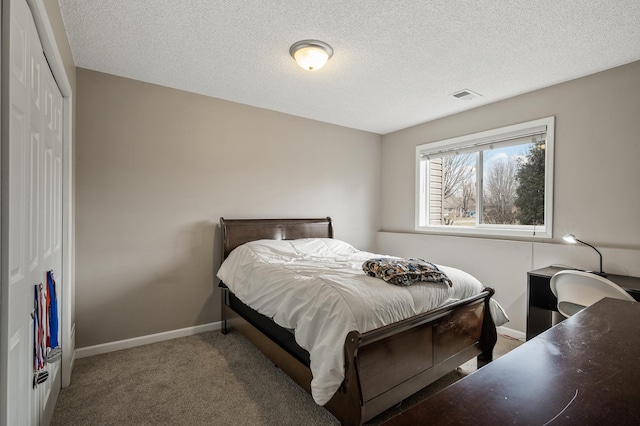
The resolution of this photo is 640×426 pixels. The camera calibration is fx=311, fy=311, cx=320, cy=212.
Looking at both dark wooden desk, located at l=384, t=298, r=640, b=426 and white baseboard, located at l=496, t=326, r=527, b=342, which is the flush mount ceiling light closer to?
dark wooden desk, located at l=384, t=298, r=640, b=426

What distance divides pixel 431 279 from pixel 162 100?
9.49 feet

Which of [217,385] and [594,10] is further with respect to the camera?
[217,385]

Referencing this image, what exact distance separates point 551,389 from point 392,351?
1.16 meters

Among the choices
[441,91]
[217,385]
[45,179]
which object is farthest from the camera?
[441,91]

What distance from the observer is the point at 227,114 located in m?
3.36

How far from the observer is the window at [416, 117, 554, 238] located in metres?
3.12

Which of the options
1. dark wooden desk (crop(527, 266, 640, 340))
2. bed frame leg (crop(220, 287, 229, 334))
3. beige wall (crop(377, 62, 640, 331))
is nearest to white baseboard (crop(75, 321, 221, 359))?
bed frame leg (crop(220, 287, 229, 334))

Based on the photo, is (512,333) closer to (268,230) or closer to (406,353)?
(406,353)

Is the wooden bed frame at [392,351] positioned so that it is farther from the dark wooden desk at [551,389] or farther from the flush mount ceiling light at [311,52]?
the flush mount ceiling light at [311,52]

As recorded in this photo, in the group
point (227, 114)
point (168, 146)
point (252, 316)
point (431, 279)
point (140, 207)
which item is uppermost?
point (227, 114)

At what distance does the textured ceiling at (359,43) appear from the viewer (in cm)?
191

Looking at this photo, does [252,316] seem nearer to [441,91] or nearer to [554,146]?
[441,91]

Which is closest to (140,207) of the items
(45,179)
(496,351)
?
(45,179)

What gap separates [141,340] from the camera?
288cm
